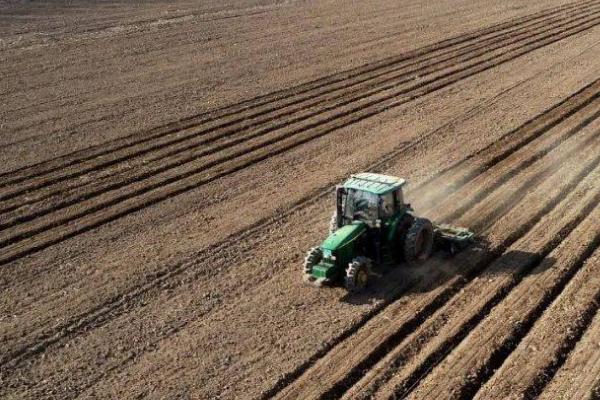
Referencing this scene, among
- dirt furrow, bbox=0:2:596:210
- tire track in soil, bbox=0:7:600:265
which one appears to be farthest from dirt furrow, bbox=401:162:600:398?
dirt furrow, bbox=0:2:596:210

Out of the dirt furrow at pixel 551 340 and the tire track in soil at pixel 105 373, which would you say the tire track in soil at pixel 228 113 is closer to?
the tire track in soil at pixel 105 373

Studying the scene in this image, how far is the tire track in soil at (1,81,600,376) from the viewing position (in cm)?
1170

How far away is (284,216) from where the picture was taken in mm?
15672

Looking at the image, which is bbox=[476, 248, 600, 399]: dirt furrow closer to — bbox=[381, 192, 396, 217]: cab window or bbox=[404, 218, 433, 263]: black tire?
bbox=[404, 218, 433, 263]: black tire

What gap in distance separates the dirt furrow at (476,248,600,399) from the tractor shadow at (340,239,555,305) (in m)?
0.43

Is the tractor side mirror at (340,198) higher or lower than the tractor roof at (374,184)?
lower

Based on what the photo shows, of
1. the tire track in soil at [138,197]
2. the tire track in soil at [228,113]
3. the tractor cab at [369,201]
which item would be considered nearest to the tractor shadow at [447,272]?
the tractor cab at [369,201]

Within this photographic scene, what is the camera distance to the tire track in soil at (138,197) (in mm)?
15227

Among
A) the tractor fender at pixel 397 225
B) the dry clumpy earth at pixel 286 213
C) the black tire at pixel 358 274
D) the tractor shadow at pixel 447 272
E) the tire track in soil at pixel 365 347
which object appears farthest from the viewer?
the tractor fender at pixel 397 225

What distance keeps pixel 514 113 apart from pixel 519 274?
32.9 feet

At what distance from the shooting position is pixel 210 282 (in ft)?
42.9

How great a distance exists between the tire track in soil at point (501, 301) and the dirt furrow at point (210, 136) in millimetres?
9399

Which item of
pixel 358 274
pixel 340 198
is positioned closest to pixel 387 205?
pixel 340 198

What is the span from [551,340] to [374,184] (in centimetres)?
381
